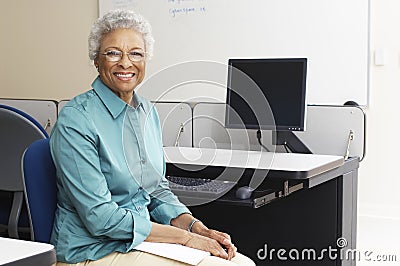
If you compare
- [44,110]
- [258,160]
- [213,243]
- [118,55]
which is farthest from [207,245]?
[44,110]

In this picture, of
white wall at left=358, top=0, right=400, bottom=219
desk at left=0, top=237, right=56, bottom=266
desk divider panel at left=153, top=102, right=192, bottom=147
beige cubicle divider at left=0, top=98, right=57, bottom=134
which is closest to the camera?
desk at left=0, top=237, right=56, bottom=266

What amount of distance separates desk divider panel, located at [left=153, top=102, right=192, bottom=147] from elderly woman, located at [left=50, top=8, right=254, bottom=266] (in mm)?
1006

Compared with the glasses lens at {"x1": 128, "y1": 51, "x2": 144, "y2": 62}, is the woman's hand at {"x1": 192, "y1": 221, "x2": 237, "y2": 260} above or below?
below

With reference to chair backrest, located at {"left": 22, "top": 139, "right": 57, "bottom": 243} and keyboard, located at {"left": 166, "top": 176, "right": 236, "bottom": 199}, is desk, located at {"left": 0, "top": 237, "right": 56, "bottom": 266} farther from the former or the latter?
keyboard, located at {"left": 166, "top": 176, "right": 236, "bottom": 199}

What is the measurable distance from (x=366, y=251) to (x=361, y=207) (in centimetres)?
67

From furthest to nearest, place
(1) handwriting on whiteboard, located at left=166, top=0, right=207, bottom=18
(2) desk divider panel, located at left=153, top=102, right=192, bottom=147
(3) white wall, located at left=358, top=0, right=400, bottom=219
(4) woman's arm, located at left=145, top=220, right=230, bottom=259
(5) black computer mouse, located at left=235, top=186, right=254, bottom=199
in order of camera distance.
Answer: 1. (1) handwriting on whiteboard, located at left=166, top=0, right=207, bottom=18
2. (3) white wall, located at left=358, top=0, right=400, bottom=219
3. (2) desk divider panel, located at left=153, top=102, right=192, bottom=147
4. (5) black computer mouse, located at left=235, top=186, right=254, bottom=199
5. (4) woman's arm, located at left=145, top=220, right=230, bottom=259

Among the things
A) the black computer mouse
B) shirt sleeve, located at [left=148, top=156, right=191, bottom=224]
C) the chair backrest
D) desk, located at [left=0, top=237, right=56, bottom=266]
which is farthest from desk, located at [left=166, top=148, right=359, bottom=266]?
desk, located at [left=0, top=237, right=56, bottom=266]

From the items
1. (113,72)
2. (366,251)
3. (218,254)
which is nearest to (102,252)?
→ (218,254)

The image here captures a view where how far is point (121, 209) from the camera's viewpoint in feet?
5.96

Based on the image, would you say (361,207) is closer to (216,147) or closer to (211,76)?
(211,76)

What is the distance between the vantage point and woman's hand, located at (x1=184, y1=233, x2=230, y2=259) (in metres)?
1.85

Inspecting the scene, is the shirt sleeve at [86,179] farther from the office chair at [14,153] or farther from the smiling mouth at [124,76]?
the office chair at [14,153]

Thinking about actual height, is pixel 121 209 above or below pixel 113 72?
below

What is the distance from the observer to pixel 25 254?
3.73 feet
